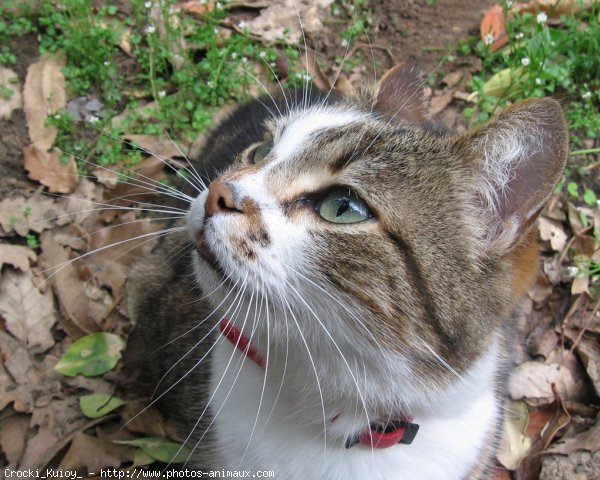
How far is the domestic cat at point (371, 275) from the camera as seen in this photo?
1598 mm

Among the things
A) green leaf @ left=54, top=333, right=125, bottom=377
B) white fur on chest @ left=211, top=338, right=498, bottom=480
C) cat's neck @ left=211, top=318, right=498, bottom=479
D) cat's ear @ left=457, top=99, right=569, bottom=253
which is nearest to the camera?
cat's ear @ left=457, top=99, right=569, bottom=253

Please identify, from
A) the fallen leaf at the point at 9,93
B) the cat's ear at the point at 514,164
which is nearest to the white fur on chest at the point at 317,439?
the cat's ear at the point at 514,164

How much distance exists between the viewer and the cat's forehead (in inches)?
73.3

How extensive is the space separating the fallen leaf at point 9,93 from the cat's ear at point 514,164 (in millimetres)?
2797

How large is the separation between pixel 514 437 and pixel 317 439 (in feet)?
4.20

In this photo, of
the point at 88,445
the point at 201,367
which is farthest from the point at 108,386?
the point at 201,367

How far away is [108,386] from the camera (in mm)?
2824

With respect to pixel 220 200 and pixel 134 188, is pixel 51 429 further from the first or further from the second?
pixel 220 200

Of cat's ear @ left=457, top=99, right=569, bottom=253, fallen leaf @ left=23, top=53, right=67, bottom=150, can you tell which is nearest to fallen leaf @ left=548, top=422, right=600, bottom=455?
cat's ear @ left=457, top=99, right=569, bottom=253

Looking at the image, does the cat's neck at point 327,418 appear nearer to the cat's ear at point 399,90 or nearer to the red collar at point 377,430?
the red collar at point 377,430

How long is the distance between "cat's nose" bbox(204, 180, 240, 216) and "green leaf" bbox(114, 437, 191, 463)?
54.5 inches

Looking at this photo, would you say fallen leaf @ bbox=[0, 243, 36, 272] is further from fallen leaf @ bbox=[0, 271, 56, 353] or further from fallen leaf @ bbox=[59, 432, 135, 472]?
fallen leaf @ bbox=[59, 432, 135, 472]

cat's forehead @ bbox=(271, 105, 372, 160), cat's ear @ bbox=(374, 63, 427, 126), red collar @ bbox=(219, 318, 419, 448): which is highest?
cat's forehead @ bbox=(271, 105, 372, 160)

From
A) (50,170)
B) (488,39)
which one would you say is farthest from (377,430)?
(488,39)
